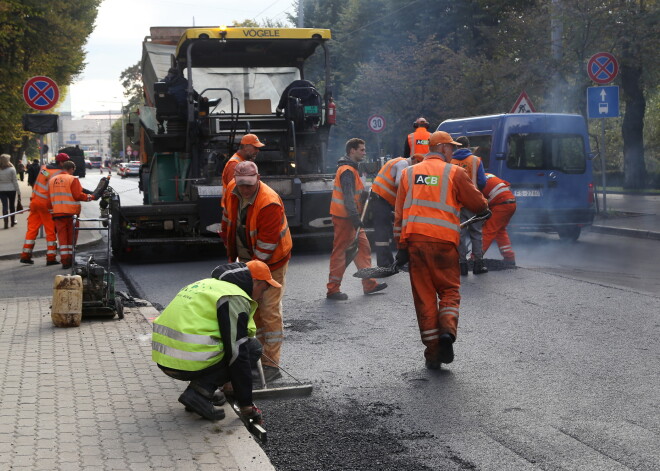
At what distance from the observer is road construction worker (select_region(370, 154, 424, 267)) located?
34.8 feet

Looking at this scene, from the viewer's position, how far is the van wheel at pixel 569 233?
1625 cm

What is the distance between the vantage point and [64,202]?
13500mm

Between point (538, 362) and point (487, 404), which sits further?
point (538, 362)

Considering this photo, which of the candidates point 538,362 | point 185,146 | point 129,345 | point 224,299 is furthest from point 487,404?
point 185,146

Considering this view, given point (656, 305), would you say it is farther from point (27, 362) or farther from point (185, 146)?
point (185, 146)

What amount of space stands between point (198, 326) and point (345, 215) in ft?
17.6

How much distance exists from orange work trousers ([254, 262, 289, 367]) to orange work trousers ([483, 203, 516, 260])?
6298 mm

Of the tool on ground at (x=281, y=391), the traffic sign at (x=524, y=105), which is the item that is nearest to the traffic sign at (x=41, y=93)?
the traffic sign at (x=524, y=105)

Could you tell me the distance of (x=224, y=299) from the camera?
5109 millimetres

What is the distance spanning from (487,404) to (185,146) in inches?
385

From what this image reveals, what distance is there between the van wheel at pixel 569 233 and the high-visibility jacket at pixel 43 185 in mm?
8018

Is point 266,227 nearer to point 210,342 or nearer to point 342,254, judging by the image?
point 210,342

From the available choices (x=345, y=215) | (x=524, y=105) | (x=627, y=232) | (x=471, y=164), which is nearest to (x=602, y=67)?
(x=524, y=105)

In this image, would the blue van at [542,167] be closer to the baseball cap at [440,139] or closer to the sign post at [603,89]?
the sign post at [603,89]
